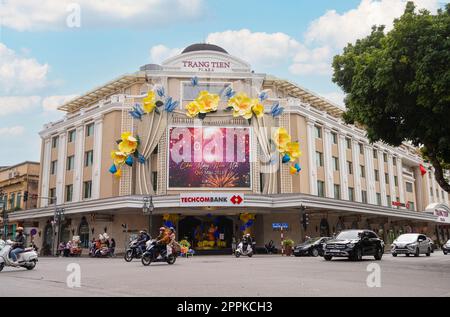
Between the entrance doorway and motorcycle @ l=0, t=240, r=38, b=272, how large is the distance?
20.5 meters

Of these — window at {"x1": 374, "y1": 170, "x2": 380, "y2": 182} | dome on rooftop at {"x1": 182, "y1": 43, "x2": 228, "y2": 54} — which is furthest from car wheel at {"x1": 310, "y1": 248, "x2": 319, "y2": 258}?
window at {"x1": 374, "y1": 170, "x2": 380, "y2": 182}

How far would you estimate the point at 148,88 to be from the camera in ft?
134

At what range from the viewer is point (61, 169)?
43.1 m

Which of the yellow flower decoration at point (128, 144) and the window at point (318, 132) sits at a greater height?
the window at point (318, 132)

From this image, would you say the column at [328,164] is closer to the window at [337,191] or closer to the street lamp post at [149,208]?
the window at [337,191]

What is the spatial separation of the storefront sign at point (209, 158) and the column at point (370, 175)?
18.4 m

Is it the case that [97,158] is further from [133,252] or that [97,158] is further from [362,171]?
[362,171]

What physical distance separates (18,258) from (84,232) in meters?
24.2

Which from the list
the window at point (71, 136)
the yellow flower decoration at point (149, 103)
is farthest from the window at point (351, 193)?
the window at point (71, 136)

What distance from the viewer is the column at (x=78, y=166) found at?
4069cm

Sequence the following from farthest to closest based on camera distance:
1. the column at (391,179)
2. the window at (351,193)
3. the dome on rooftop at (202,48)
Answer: the column at (391,179) < the window at (351,193) < the dome on rooftop at (202,48)

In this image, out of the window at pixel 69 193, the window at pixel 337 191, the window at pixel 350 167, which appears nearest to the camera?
the window at pixel 69 193

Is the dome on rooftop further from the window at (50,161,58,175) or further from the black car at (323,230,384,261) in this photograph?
the black car at (323,230,384,261)

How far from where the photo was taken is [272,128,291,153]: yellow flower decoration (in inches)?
1487
